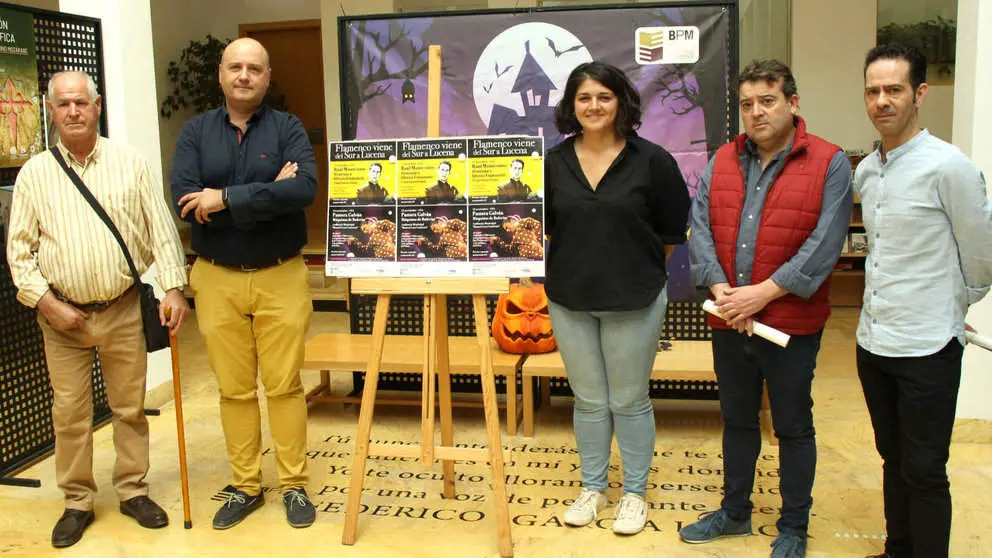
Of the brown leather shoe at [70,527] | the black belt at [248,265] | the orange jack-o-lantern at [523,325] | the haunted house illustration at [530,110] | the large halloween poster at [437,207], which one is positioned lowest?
the brown leather shoe at [70,527]

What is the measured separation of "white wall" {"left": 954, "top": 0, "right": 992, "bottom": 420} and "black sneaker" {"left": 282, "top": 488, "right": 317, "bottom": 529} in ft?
10.1

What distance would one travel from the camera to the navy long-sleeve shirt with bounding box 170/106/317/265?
339cm

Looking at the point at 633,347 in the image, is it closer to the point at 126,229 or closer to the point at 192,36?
the point at 126,229

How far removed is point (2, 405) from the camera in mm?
4211

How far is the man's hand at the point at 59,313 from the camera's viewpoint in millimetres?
3357

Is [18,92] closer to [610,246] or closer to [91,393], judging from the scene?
[91,393]

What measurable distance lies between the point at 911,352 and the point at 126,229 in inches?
109

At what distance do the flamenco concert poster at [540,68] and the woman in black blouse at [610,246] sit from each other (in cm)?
148

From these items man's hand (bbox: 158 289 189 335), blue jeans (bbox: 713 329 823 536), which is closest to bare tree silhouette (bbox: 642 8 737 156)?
blue jeans (bbox: 713 329 823 536)

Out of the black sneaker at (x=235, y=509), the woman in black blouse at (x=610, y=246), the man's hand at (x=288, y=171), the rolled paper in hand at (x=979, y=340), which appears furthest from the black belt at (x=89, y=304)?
the rolled paper in hand at (x=979, y=340)

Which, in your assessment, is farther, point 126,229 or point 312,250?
point 312,250

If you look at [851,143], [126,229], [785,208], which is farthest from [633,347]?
[851,143]

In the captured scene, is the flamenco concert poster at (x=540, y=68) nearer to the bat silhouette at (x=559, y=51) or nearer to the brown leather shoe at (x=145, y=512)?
the bat silhouette at (x=559, y=51)

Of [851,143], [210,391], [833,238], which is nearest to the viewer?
[833,238]
